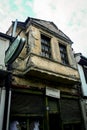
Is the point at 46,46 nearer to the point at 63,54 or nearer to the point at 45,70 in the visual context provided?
the point at 63,54

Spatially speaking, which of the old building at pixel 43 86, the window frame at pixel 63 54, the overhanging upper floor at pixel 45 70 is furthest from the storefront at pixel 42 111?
the window frame at pixel 63 54

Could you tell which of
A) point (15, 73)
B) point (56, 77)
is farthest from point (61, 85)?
point (15, 73)

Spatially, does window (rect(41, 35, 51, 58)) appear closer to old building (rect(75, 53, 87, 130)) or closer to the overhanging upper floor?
the overhanging upper floor

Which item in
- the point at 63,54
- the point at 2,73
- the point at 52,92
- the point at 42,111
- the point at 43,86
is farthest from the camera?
the point at 63,54

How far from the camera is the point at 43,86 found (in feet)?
26.6

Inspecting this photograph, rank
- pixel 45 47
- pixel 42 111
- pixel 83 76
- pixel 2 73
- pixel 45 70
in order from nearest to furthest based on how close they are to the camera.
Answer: pixel 2 73 → pixel 42 111 → pixel 45 70 → pixel 45 47 → pixel 83 76

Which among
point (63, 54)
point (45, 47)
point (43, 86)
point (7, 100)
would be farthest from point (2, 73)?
point (63, 54)

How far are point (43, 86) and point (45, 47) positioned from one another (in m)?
2.80

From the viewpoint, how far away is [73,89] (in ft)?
31.6

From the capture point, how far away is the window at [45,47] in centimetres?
920

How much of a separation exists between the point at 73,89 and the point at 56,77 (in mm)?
A: 2060

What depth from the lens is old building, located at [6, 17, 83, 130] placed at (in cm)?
695

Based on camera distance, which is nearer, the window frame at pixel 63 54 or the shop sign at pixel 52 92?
the shop sign at pixel 52 92

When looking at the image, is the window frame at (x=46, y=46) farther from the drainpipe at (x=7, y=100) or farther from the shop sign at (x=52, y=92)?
the drainpipe at (x=7, y=100)
